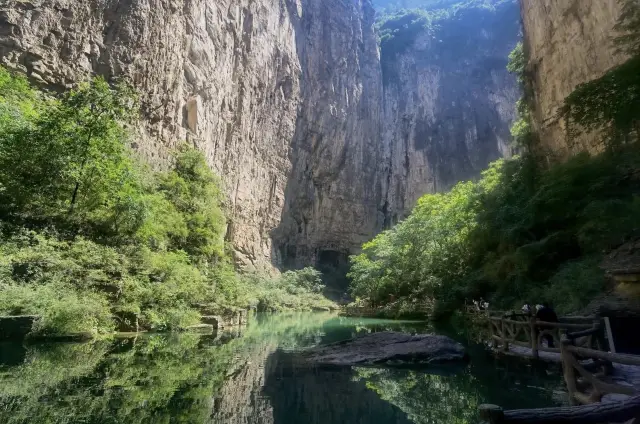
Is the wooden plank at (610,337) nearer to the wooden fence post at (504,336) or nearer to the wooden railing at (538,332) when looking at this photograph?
the wooden railing at (538,332)

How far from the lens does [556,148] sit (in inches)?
771

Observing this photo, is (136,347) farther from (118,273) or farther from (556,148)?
(556,148)

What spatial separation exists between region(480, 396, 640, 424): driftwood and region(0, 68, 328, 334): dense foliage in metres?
10.5

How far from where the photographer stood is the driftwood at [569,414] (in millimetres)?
2523

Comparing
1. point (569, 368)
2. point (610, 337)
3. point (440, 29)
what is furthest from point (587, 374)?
point (440, 29)

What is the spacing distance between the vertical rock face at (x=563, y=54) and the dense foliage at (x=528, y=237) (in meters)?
2.19

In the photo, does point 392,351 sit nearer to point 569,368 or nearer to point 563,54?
point 569,368

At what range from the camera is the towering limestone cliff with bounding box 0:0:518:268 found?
72.7 feet

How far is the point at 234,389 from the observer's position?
6641 mm

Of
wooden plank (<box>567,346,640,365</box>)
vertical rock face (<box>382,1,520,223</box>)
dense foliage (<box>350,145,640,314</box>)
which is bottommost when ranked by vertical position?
wooden plank (<box>567,346,640,365</box>)

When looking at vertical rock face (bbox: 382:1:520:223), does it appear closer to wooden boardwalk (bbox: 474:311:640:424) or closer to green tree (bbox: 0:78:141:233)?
green tree (bbox: 0:78:141:233)

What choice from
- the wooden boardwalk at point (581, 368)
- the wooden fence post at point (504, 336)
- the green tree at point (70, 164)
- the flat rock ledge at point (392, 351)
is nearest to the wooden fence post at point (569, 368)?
the wooden boardwalk at point (581, 368)

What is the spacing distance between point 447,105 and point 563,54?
1614 inches

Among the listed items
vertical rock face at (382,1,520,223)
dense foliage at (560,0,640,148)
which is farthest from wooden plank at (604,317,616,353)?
vertical rock face at (382,1,520,223)
